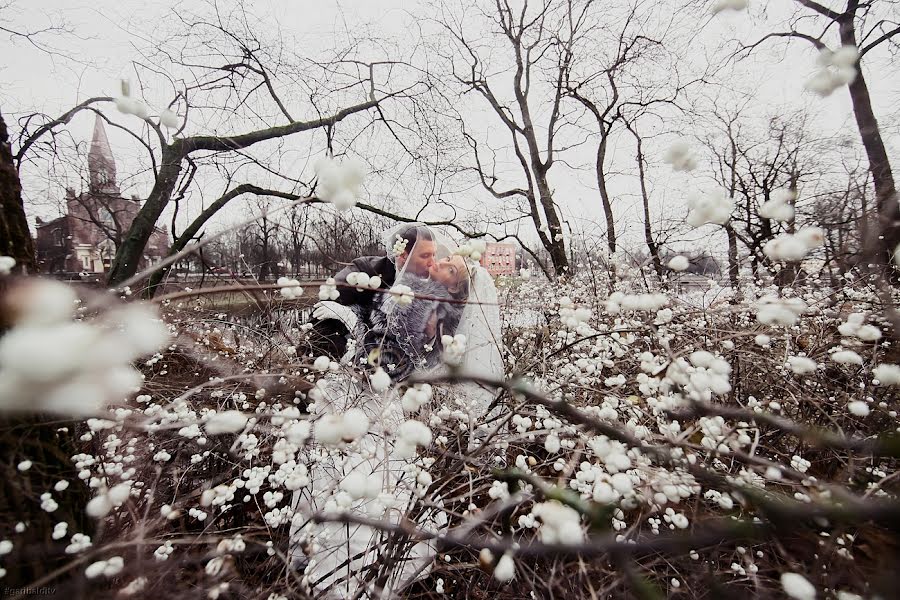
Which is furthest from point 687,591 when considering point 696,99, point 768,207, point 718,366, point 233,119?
point 696,99

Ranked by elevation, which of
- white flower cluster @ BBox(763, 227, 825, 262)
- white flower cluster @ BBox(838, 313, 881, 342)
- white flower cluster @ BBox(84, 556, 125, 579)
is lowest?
white flower cluster @ BBox(84, 556, 125, 579)

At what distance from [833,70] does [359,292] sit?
286 cm

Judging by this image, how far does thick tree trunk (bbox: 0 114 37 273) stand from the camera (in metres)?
1.08

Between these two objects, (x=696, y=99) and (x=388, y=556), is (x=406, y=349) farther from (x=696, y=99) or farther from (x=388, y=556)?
(x=696, y=99)

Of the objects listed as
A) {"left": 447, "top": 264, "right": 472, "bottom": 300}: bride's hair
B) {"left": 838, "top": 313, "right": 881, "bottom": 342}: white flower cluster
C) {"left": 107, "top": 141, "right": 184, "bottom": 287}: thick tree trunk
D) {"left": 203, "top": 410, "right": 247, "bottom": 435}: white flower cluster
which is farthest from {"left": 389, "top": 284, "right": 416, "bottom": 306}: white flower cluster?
{"left": 107, "top": 141, "right": 184, "bottom": 287}: thick tree trunk

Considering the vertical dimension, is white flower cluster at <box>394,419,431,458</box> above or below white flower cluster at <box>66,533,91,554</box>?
above

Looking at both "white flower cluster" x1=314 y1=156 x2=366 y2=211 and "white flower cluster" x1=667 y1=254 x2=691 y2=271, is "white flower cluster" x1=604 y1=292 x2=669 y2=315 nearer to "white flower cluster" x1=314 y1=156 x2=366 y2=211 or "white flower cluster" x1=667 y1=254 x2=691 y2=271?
"white flower cluster" x1=667 y1=254 x2=691 y2=271

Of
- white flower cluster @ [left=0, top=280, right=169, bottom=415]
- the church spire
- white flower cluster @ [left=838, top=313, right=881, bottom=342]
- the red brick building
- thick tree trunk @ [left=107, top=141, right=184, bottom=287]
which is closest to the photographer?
white flower cluster @ [left=0, top=280, right=169, bottom=415]

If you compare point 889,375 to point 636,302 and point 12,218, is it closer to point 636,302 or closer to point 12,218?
point 636,302

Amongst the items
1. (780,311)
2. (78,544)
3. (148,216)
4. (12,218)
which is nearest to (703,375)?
(780,311)

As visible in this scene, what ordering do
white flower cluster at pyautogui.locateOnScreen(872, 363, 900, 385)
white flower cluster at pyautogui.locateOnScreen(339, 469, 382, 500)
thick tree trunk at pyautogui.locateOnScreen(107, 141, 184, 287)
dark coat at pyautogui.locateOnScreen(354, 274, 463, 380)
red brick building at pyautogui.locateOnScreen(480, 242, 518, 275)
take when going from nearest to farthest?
white flower cluster at pyautogui.locateOnScreen(339, 469, 382, 500)
white flower cluster at pyautogui.locateOnScreen(872, 363, 900, 385)
dark coat at pyautogui.locateOnScreen(354, 274, 463, 380)
red brick building at pyautogui.locateOnScreen(480, 242, 518, 275)
thick tree trunk at pyautogui.locateOnScreen(107, 141, 184, 287)

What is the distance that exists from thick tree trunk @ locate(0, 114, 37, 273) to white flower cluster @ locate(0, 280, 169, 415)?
843 mm

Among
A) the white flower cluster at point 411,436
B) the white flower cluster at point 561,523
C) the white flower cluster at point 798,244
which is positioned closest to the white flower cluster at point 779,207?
the white flower cluster at point 798,244

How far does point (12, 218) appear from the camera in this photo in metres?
1.11
